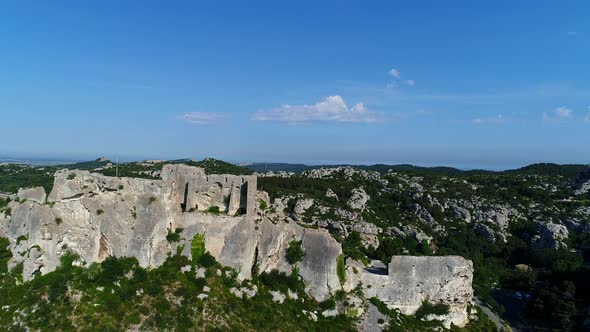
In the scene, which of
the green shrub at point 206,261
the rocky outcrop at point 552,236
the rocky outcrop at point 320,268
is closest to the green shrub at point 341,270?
the rocky outcrop at point 320,268

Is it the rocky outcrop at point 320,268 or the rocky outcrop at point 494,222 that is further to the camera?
the rocky outcrop at point 494,222

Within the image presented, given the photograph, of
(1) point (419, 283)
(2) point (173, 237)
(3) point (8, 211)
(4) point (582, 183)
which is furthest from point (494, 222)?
(3) point (8, 211)

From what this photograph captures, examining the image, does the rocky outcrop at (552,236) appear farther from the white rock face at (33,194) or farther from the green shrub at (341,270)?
the white rock face at (33,194)

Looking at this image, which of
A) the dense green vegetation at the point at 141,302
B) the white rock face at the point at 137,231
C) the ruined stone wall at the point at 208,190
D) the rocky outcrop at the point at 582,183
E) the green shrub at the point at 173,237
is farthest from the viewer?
the rocky outcrop at the point at 582,183

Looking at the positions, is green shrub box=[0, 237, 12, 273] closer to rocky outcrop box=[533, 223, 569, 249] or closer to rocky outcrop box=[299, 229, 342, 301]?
rocky outcrop box=[299, 229, 342, 301]

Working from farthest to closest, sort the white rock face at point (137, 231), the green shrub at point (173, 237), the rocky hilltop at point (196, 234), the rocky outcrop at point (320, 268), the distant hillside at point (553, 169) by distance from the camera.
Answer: the distant hillside at point (553, 169) < the rocky outcrop at point (320, 268) < the green shrub at point (173, 237) < the rocky hilltop at point (196, 234) < the white rock face at point (137, 231)

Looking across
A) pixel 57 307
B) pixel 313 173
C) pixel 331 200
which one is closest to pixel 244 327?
pixel 57 307
